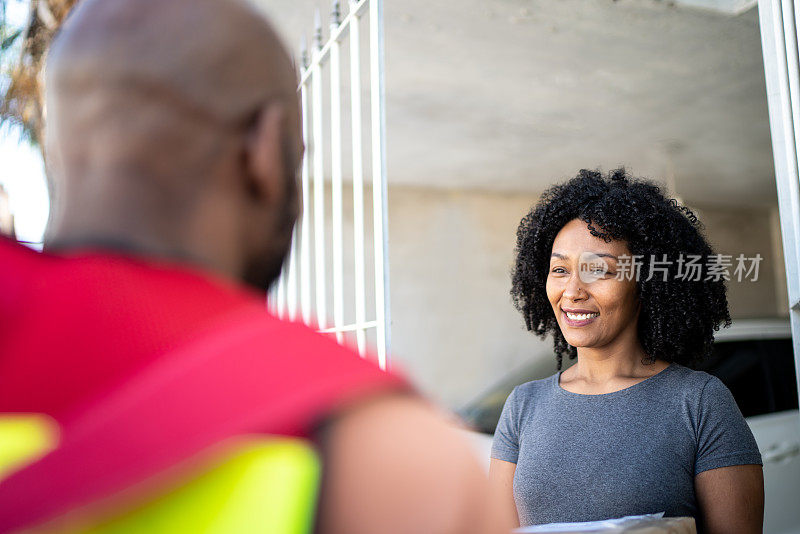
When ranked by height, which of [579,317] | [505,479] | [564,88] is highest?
[564,88]

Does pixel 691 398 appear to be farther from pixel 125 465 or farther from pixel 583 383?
pixel 125 465

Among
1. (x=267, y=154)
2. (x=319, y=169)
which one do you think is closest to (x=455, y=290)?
(x=319, y=169)

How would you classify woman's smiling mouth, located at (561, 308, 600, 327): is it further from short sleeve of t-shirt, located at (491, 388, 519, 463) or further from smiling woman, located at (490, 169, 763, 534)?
short sleeve of t-shirt, located at (491, 388, 519, 463)

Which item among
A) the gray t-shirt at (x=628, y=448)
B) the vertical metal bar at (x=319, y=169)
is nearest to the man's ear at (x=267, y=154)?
the gray t-shirt at (x=628, y=448)

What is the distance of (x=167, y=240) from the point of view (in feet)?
1.85

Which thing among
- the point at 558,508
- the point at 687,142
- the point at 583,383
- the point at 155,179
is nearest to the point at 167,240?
the point at 155,179

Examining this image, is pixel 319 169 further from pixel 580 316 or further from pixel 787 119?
pixel 787 119

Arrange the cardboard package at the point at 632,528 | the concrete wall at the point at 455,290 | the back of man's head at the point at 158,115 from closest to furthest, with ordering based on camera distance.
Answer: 1. the back of man's head at the point at 158,115
2. the cardboard package at the point at 632,528
3. the concrete wall at the point at 455,290

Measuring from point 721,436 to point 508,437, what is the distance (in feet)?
1.99

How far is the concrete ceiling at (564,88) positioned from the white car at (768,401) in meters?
2.05

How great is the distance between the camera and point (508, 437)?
83.2 inches

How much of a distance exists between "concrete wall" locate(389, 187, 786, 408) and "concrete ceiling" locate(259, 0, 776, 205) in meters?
0.70

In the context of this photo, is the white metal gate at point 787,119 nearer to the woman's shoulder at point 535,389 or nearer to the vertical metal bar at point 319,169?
the woman's shoulder at point 535,389

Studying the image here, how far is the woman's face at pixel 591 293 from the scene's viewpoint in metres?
2.07
